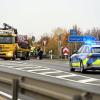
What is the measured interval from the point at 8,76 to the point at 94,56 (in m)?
14.3

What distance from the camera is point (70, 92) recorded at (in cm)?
647

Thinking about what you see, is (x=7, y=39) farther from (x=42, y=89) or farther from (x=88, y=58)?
(x=42, y=89)

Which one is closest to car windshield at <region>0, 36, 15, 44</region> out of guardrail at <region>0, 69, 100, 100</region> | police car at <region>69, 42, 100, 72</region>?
police car at <region>69, 42, 100, 72</region>

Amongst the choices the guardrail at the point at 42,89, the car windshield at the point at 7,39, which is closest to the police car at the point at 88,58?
the guardrail at the point at 42,89

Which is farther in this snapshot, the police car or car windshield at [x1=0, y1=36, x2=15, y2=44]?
car windshield at [x1=0, y1=36, x2=15, y2=44]

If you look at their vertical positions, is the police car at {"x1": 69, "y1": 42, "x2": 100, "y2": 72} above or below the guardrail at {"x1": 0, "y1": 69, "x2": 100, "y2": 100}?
above

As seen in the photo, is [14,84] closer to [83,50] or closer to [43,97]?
[43,97]

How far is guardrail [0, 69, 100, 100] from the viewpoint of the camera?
19.7ft

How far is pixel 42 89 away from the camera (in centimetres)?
749

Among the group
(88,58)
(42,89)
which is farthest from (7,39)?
(42,89)

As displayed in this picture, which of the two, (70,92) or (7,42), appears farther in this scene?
(7,42)

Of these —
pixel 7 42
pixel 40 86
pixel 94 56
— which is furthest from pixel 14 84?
pixel 7 42

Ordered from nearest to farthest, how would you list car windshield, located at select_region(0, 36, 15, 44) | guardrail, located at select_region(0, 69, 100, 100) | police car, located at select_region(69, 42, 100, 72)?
guardrail, located at select_region(0, 69, 100, 100) < police car, located at select_region(69, 42, 100, 72) < car windshield, located at select_region(0, 36, 15, 44)

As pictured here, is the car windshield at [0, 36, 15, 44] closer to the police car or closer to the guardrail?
the police car
